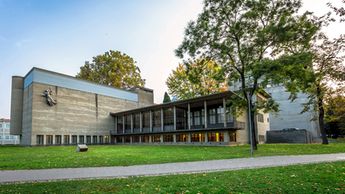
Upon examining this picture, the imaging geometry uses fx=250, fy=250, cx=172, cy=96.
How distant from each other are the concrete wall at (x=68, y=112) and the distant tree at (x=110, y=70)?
7.21 m

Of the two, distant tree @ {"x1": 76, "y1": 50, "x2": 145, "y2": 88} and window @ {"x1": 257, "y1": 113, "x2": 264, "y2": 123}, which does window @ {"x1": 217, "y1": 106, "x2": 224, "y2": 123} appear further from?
distant tree @ {"x1": 76, "y1": 50, "x2": 145, "y2": 88}

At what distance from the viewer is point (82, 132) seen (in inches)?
1924

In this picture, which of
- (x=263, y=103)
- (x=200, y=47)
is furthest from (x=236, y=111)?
(x=200, y=47)

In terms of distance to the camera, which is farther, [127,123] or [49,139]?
[127,123]

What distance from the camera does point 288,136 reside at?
42.3 m

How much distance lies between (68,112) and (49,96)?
465 centimetres

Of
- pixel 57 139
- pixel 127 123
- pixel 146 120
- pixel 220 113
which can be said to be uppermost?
pixel 220 113

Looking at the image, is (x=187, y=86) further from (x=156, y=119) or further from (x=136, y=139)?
(x=136, y=139)

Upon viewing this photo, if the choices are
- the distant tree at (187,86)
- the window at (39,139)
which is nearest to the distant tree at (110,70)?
the distant tree at (187,86)

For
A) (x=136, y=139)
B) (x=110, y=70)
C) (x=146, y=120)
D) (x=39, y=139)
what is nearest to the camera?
(x=39, y=139)

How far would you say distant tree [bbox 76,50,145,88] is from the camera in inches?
2356

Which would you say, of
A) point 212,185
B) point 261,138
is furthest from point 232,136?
point 212,185

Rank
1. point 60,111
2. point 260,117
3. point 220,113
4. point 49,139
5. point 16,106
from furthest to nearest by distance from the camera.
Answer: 1. point 16,106
2. point 60,111
3. point 49,139
4. point 260,117
5. point 220,113

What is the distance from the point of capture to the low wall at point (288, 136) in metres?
40.7
